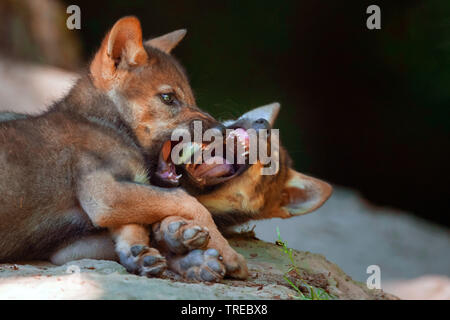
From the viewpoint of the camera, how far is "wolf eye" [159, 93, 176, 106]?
392 centimetres

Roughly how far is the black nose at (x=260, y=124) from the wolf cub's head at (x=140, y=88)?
61cm

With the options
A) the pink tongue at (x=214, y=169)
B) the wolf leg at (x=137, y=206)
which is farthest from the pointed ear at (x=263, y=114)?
the wolf leg at (x=137, y=206)

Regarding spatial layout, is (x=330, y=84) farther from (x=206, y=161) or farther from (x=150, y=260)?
(x=150, y=260)

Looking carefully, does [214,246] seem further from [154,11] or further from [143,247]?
[154,11]

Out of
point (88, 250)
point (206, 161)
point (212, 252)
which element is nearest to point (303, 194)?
point (206, 161)

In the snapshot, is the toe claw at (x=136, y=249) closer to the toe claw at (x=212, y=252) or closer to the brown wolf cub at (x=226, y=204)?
the brown wolf cub at (x=226, y=204)

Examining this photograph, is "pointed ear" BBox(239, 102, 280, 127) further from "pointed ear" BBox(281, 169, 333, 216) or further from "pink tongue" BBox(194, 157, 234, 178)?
"pink tongue" BBox(194, 157, 234, 178)

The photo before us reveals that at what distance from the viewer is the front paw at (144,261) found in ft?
10.4

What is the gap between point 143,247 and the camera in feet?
10.7

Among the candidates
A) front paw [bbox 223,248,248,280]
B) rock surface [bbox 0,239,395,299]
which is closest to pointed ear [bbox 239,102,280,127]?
rock surface [bbox 0,239,395,299]

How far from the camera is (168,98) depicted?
395cm

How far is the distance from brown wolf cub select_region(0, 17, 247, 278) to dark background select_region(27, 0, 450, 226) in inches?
181

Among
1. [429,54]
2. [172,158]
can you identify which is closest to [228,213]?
[172,158]
